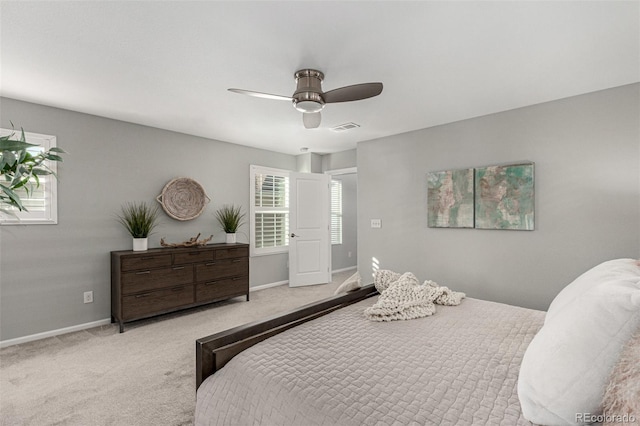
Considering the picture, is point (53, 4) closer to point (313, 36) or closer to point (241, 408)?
point (313, 36)

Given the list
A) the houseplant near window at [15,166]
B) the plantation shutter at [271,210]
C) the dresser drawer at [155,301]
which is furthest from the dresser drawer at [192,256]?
the houseplant near window at [15,166]

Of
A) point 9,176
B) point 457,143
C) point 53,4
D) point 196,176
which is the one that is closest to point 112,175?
point 196,176

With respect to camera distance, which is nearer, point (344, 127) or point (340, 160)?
point (344, 127)

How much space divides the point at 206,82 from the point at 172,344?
246 centimetres

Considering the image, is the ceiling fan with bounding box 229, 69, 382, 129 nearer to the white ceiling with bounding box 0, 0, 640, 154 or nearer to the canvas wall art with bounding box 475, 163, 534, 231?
the white ceiling with bounding box 0, 0, 640, 154

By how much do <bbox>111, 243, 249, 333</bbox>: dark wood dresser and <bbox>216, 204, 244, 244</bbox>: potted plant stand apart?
0.28m

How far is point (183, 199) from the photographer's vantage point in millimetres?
4250

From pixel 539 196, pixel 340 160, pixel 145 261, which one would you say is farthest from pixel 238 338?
pixel 340 160

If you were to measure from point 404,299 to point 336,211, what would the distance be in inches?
191

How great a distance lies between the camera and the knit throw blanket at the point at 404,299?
1950 millimetres

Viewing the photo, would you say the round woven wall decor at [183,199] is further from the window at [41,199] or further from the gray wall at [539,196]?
the gray wall at [539,196]

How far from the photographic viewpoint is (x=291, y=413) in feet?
3.56

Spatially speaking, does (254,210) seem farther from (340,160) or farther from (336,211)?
(336,211)

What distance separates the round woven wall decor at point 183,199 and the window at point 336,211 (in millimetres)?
3075
